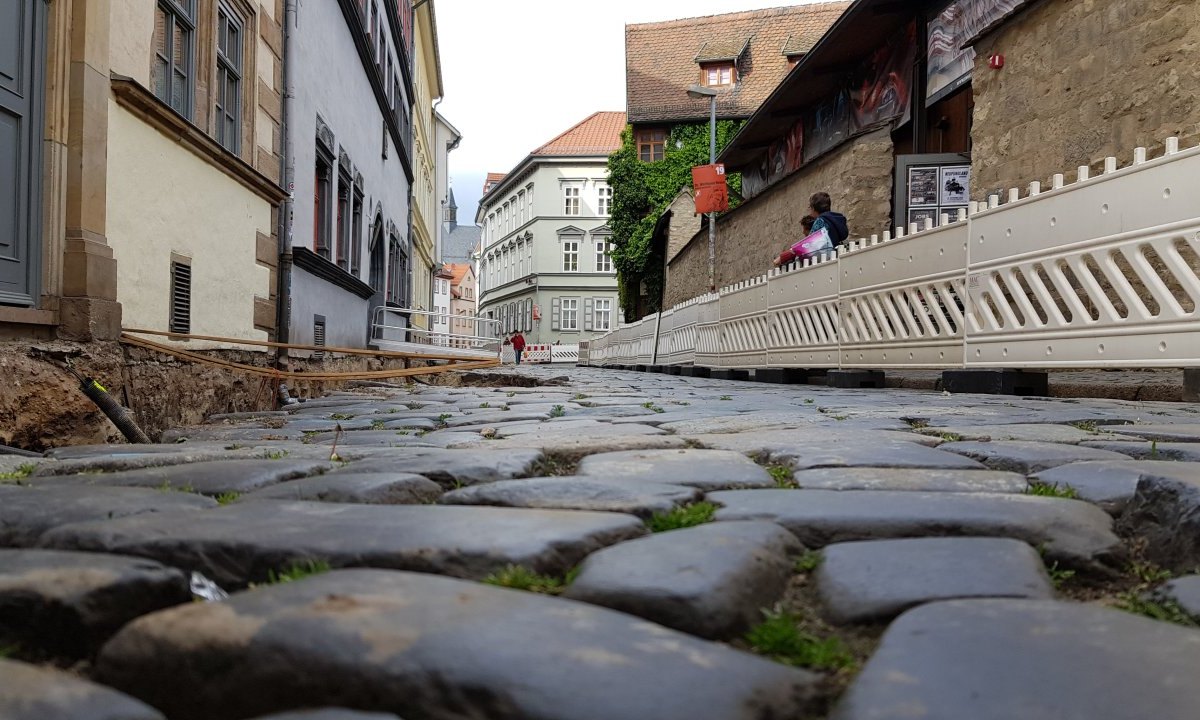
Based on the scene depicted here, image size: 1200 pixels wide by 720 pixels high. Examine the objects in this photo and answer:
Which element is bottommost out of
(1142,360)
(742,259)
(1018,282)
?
(1142,360)

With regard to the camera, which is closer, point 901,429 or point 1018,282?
point 901,429

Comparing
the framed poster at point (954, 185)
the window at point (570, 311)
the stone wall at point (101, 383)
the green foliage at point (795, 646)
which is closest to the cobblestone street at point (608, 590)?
the green foliage at point (795, 646)

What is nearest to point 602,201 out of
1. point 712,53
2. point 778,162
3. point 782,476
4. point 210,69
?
point 712,53

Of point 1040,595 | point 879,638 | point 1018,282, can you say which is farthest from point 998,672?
point 1018,282

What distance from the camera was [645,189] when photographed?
35.8 meters

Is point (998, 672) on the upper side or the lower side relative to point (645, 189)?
lower

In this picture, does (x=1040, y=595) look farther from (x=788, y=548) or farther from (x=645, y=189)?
(x=645, y=189)

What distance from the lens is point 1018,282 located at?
7027mm

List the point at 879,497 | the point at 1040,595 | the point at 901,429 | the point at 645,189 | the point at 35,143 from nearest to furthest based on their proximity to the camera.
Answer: the point at 1040,595 < the point at 879,497 < the point at 901,429 < the point at 35,143 < the point at 645,189

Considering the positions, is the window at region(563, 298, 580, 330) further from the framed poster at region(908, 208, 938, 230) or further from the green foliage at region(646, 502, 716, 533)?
the green foliage at region(646, 502, 716, 533)

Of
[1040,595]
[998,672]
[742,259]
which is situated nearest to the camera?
[998,672]

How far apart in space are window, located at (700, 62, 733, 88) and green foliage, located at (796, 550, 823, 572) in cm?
3627

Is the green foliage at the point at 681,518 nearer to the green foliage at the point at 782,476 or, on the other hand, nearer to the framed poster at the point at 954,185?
the green foliage at the point at 782,476

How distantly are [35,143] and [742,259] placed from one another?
58.8 ft
